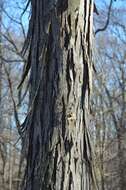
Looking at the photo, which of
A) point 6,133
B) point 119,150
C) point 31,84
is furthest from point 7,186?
point 31,84

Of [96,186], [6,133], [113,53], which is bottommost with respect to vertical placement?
[96,186]

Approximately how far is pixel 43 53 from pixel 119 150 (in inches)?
941

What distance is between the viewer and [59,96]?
9.25ft

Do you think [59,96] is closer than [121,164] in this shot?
Yes

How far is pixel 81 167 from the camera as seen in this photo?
110 inches

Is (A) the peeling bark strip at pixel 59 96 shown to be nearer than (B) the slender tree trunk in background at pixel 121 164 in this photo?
Yes

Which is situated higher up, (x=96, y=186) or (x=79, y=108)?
(x=79, y=108)

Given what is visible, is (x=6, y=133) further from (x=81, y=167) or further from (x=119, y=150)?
(x=81, y=167)

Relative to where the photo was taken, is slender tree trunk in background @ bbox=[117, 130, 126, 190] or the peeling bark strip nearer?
the peeling bark strip

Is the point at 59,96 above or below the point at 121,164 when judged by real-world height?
below

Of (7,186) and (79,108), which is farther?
(7,186)

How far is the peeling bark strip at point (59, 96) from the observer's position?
2.75 meters

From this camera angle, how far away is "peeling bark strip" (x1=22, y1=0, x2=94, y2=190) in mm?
2750

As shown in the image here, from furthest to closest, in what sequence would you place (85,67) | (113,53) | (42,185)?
(113,53), (85,67), (42,185)
